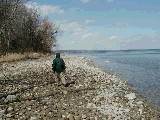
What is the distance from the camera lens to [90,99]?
18.7 meters

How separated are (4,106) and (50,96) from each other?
3.63m

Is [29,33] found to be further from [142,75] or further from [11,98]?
[11,98]

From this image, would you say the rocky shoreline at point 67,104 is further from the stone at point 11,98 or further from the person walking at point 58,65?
the person walking at point 58,65

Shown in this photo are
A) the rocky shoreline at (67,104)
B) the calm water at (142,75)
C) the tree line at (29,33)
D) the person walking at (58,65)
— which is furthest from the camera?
the tree line at (29,33)

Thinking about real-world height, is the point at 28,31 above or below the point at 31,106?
above

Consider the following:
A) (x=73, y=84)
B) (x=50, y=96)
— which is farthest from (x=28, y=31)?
(x=50, y=96)

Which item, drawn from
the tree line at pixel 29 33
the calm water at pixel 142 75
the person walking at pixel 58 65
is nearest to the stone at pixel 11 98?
the person walking at pixel 58 65

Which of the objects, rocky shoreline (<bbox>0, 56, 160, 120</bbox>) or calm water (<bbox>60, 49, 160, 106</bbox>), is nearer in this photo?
rocky shoreline (<bbox>0, 56, 160, 120</bbox>)

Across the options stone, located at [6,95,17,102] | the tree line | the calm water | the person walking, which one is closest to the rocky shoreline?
stone, located at [6,95,17,102]

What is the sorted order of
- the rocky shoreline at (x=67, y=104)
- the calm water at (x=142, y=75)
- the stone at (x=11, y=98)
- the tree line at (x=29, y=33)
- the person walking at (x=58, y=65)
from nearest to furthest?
the rocky shoreline at (x=67, y=104) < the stone at (x=11, y=98) < the person walking at (x=58, y=65) < the calm water at (x=142, y=75) < the tree line at (x=29, y=33)

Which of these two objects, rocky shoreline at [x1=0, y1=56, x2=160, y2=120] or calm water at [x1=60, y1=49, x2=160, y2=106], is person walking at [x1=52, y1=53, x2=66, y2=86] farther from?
calm water at [x1=60, y1=49, x2=160, y2=106]

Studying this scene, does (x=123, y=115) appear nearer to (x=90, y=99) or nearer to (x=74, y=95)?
(x=90, y=99)

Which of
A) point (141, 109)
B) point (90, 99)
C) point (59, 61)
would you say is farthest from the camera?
point (59, 61)

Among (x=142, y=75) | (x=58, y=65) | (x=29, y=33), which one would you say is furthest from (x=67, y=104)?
(x=29, y=33)
